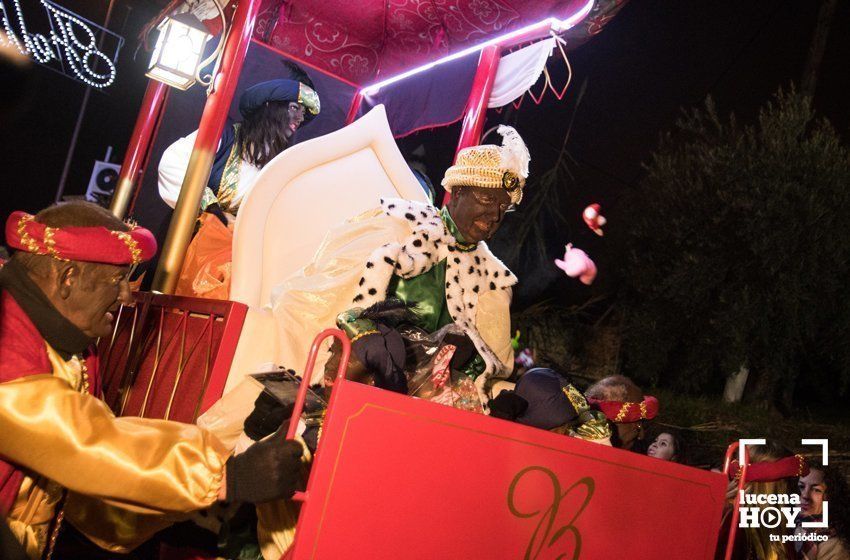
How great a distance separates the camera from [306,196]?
13.7 ft

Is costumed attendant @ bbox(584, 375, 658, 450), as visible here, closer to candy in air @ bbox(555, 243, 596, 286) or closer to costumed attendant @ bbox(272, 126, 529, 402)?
costumed attendant @ bbox(272, 126, 529, 402)

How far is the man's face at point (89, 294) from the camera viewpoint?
2.09m

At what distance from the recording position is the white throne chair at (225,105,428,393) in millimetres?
3871

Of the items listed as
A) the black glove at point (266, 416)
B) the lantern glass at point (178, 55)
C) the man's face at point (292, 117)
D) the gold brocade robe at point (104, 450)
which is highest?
the lantern glass at point (178, 55)

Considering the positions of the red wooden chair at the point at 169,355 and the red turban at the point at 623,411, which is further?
the red turban at the point at 623,411

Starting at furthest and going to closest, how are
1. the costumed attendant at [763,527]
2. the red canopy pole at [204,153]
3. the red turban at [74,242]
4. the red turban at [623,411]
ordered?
the red turban at [623,411] < the red canopy pole at [204,153] < the costumed attendant at [763,527] < the red turban at [74,242]

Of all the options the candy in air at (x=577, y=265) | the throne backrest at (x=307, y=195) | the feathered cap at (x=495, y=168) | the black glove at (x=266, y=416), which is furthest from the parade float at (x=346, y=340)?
the candy in air at (x=577, y=265)

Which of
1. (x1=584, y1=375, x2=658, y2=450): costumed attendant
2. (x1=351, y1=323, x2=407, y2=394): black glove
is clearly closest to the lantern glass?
(x1=351, y1=323, x2=407, y2=394): black glove

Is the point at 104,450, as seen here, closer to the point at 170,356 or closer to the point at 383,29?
the point at 170,356

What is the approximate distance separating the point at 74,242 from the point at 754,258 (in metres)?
10.7

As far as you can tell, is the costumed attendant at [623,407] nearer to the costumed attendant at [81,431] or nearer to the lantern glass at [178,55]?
the costumed attendant at [81,431]

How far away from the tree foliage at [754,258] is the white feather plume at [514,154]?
8.28 meters

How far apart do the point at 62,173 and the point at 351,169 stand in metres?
12.9

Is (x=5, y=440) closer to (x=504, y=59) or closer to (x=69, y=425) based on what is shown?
(x=69, y=425)
